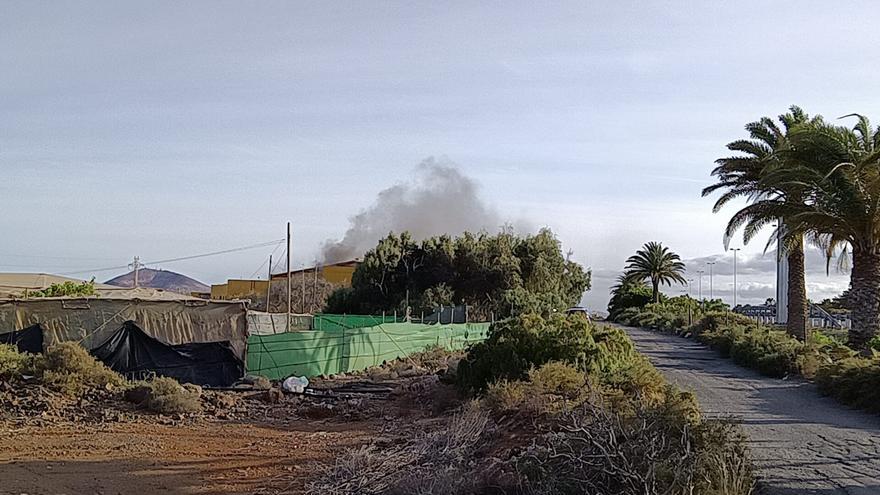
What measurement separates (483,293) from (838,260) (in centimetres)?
2886

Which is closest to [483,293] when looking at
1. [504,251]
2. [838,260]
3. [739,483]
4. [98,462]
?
[504,251]

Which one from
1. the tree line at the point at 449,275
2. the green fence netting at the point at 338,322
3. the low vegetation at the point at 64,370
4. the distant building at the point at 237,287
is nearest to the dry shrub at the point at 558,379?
the low vegetation at the point at 64,370

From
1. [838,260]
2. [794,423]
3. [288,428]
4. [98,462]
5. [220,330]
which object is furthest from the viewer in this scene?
[838,260]

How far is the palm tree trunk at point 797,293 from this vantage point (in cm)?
3581

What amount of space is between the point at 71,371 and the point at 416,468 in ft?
43.5

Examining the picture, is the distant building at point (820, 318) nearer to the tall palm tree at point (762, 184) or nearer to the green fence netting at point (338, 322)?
the tall palm tree at point (762, 184)

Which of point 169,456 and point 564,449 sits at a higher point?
point 564,449

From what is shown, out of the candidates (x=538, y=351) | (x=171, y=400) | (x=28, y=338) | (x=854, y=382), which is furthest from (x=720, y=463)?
(x=28, y=338)

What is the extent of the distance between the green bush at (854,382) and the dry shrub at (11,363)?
1853 centimetres

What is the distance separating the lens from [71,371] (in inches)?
858

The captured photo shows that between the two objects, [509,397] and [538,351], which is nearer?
[509,397]

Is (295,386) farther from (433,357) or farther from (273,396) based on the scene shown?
(433,357)

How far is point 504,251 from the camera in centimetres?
6128

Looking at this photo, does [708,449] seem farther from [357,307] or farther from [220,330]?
[357,307]
